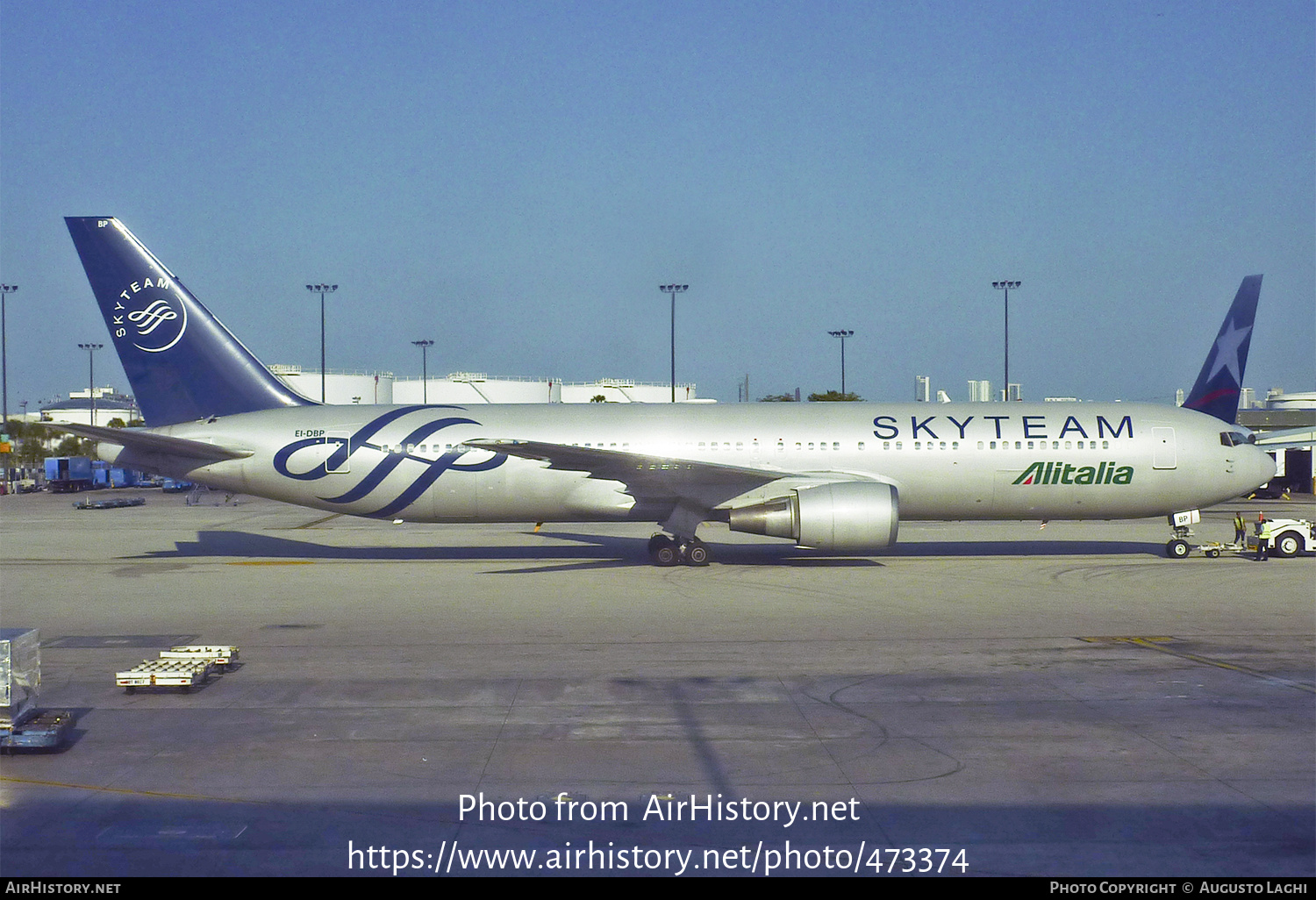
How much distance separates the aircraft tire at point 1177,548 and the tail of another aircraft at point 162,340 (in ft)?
78.3

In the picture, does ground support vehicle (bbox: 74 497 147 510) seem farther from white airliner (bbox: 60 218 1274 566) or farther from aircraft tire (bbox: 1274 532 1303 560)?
aircraft tire (bbox: 1274 532 1303 560)

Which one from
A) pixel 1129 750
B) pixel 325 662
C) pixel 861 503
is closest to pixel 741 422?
pixel 861 503

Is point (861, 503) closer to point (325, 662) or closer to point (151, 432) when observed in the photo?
point (325, 662)

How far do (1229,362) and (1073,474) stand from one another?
13423 mm

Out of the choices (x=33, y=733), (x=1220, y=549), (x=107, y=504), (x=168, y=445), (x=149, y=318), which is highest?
(x=149, y=318)

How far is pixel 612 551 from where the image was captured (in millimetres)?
29656

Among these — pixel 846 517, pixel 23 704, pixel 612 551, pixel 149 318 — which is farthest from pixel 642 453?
pixel 23 704

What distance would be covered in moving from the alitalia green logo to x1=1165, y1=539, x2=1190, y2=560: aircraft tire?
107 inches

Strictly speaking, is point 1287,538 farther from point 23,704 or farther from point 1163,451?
point 23,704

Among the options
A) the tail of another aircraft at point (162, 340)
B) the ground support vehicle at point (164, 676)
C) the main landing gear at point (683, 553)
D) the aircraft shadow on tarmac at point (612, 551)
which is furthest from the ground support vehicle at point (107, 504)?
the ground support vehicle at point (164, 676)

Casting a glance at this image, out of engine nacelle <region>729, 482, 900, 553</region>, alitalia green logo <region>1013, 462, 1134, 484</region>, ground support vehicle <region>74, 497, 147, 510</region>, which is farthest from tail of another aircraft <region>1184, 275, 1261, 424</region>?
ground support vehicle <region>74, 497, 147, 510</region>

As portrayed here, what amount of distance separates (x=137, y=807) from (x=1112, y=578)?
69.0 ft

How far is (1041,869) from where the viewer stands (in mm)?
7402
